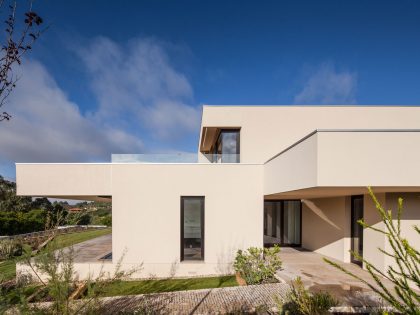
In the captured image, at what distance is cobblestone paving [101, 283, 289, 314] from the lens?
656 cm

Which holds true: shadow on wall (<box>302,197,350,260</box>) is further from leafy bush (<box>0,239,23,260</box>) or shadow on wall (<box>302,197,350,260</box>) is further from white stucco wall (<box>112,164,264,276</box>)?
leafy bush (<box>0,239,23,260</box>)

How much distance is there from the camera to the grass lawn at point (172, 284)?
865 cm

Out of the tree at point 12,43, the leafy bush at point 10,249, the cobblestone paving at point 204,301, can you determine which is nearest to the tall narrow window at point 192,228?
the cobblestone paving at point 204,301

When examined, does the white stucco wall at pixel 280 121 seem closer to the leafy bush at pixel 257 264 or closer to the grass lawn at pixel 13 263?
the leafy bush at pixel 257 264

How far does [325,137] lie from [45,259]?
246 inches

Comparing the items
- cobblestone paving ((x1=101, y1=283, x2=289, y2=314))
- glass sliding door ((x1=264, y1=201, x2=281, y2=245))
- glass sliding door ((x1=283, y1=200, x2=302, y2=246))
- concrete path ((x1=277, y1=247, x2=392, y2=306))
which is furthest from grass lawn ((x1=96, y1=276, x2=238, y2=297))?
glass sliding door ((x1=264, y1=201, x2=281, y2=245))

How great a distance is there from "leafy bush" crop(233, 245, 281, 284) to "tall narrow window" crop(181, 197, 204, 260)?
158 cm

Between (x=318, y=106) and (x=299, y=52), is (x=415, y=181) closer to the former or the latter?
(x=318, y=106)

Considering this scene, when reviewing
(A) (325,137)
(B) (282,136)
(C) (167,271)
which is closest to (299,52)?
(B) (282,136)

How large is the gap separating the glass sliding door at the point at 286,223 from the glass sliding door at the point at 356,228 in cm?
397

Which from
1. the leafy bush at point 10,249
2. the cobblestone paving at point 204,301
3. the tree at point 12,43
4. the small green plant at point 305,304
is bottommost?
the cobblestone paving at point 204,301

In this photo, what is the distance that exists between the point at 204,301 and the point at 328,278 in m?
4.29

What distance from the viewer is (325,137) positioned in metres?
6.65

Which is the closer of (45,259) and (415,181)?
(45,259)
